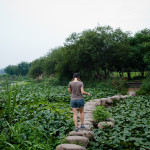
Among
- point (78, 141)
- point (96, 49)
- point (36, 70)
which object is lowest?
point (78, 141)

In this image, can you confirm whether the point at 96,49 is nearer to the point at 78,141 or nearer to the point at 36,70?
the point at 78,141

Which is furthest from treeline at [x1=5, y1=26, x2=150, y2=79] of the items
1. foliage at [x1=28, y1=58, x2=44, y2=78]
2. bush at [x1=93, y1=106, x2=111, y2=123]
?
foliage at [x1=28, y1=58, x2=44, y2=78]

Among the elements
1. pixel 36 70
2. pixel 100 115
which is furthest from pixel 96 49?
pixel 36 70

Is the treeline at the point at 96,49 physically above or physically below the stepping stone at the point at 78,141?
above

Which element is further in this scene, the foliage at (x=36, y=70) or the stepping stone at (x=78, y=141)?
the foliage at (x=36, y=70)

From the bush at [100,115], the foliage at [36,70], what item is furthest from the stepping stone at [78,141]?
the foliage at [36,70]

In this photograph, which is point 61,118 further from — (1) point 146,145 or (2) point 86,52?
(2) point 86,52

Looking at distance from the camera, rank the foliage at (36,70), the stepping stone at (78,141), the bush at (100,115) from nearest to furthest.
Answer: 1. the stepping stone at (78,141)
2. the bush at (100,115)
3. the foliage at (36,70)

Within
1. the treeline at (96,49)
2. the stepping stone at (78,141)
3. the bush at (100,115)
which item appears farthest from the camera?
the treeline at (96,49)

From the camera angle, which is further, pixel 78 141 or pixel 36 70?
pixel 36 70

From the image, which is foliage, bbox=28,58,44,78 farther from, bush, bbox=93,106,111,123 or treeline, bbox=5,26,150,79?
bush, bbox=93,106,111,123

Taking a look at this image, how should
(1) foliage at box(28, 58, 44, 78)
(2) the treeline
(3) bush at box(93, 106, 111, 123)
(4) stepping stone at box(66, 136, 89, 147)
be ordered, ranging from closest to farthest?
(4) stepping stone at box(66, 136, 89, 147), (3) bush at box(93, 106, 111, 123), (2) the treeline, (1) foliage at box(28, 58, 44, 78)

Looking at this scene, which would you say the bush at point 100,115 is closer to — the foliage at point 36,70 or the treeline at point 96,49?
the treeline at point 96,49

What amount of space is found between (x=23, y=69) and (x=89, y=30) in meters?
71.6
